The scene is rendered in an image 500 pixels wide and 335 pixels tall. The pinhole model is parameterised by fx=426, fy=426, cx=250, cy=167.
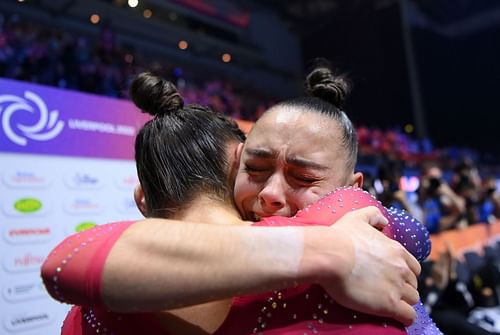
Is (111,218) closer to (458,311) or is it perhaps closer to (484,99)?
(458,311)

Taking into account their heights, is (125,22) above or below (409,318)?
above

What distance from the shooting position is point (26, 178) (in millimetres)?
1652

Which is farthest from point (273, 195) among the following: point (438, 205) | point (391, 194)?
point (438, 205)

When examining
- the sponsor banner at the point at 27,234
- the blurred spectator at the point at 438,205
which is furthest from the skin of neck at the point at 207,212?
the blurred spectator at the point at 438,205

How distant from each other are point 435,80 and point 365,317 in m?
12.1

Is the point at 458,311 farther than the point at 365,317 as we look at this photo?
Yes

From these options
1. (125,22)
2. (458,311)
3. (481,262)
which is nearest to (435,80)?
(125,22)

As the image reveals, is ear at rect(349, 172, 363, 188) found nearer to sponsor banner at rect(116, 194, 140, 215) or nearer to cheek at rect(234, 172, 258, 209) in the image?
cheek at rect(234, 172, 258, 209)

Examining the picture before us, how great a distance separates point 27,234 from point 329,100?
1295 millimetres

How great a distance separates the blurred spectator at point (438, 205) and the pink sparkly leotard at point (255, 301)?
127 inches

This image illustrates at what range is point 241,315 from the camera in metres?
0.58

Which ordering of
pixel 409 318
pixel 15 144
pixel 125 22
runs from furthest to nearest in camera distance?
1. pixel 125 22
2. pixel 15 144
3. pixel 409 318

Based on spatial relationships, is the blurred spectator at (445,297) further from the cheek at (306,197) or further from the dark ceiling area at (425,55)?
the dark ceiling area at (425,55)

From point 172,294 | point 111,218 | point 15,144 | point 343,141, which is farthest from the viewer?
point 111,218
